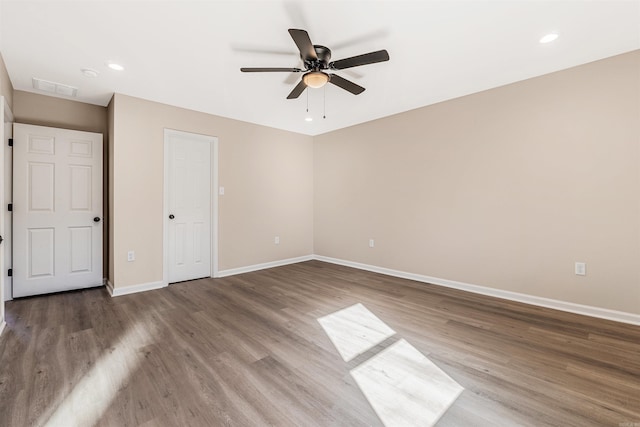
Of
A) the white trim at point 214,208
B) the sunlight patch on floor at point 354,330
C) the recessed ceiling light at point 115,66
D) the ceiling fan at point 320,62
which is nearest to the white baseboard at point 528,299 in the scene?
the sunlight patch on floor at point 354,330

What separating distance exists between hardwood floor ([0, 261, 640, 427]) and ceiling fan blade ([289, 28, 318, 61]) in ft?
7.69

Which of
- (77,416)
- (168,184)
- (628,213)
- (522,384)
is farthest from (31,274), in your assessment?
(628,213)

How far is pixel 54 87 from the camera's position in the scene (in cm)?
323

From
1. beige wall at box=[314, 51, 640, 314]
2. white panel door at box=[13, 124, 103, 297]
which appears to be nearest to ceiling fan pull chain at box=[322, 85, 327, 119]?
beige wall at box=[314, 51, 640, 314]

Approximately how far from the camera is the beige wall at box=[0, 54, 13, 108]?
8.38 feet

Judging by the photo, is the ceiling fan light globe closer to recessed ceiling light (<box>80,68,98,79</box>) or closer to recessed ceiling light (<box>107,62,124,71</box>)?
recessed ceiling light (<box>107,62,124,71</box>)

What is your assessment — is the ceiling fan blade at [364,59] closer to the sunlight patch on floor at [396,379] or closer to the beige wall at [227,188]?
the sunlight patch on floor at [396,379]

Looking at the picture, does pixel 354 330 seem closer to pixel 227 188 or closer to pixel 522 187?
pixel 522 187

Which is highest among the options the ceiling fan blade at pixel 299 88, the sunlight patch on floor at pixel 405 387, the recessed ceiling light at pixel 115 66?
the recessed ceiling light at pixel 115 66

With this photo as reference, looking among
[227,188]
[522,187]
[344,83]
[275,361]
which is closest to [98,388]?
[275,361]

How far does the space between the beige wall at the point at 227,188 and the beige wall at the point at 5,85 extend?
90 centimetres

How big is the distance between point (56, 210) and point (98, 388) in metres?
2.93

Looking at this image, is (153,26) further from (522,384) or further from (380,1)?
(522,384)

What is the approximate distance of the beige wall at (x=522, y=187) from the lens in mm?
2605
